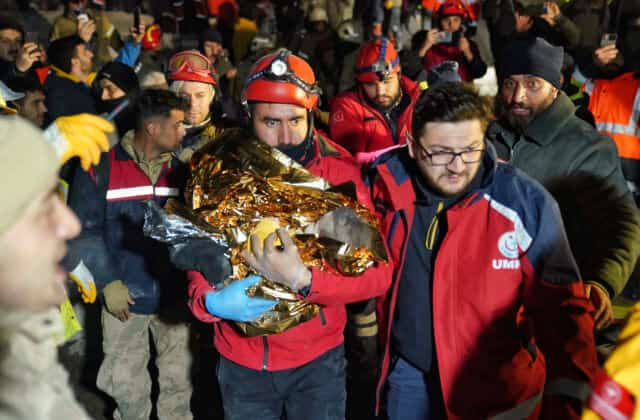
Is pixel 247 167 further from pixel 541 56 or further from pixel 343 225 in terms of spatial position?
pixel 541 56

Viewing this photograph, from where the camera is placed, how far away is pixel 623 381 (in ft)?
4.89

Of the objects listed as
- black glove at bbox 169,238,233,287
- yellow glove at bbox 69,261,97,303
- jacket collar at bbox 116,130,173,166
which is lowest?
yellow glove at bbox 69,261,97,303

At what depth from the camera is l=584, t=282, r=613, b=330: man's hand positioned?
2.71 metres

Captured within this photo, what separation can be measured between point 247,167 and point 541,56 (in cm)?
212

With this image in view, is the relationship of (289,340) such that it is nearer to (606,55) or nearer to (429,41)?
(606,55)

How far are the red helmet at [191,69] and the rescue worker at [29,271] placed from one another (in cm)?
349

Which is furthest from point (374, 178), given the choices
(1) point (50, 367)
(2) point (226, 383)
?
(1) point (50, 367)

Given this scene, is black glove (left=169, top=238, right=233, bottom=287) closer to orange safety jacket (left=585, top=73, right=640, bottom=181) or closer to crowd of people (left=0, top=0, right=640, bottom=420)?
crowd of people (left=0, top=0, right=640, bottom=420)

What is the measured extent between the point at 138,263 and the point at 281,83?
1.63m

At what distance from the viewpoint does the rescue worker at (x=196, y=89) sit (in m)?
4.45

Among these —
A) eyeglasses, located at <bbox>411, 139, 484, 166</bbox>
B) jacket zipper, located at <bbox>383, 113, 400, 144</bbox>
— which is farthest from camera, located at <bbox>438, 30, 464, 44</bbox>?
eyeglasses, located at <bbox>411, 139, 484, 166</bbox>

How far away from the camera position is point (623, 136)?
5.59m

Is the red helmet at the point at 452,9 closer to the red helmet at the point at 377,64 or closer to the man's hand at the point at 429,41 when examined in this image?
the man's hand at the point at 429,41

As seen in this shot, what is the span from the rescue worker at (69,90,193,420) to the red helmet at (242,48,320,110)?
36.8 inches
